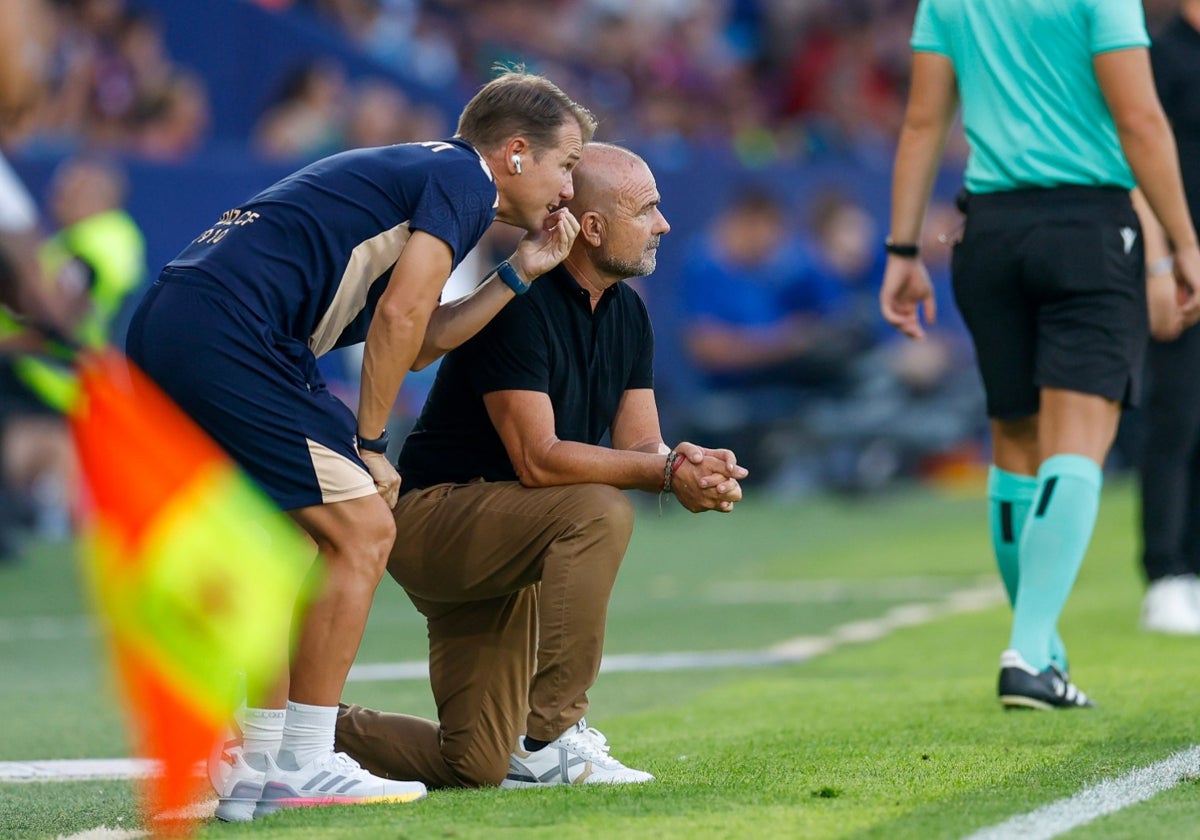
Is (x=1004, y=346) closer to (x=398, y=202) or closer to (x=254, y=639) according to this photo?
(x=398, y=202)

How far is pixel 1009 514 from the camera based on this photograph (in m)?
5.69

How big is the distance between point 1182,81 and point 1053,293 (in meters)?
2.12

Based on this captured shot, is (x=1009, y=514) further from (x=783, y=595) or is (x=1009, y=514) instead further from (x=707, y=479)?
(x=783, y=595)

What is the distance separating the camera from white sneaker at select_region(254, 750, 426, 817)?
4016 mm

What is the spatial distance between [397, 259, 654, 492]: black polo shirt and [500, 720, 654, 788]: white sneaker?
654 mm

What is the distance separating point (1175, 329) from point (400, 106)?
8.80 meters

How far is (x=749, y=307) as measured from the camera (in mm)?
14906

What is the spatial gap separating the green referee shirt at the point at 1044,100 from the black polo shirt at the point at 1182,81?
1.80m

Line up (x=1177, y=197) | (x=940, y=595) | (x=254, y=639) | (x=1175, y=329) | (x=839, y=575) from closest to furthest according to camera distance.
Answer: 1. (x=254, y=639)
2. (x=1177, y=197)
3. (x=1175, y=329)
4. (x=940, y=595)
5. (x=839, y=575)

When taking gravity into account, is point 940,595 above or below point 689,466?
below

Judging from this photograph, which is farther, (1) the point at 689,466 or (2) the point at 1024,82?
(2) the point at 1024,82

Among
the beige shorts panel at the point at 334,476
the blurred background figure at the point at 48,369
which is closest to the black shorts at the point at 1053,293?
the beige shorts panel at the point at 334,476

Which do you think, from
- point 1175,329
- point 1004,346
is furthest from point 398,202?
point 1175,329

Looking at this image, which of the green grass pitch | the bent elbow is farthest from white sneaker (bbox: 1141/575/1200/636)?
the bent elbow
